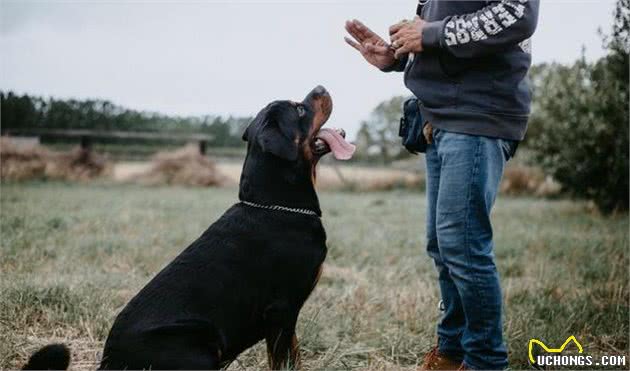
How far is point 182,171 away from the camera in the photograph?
Answer: 1819 centimetres

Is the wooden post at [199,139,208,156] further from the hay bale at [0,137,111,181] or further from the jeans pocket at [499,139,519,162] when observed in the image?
the jeans pocket at [499,139,519,162]

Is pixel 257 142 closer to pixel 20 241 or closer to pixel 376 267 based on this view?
pixel 376 267

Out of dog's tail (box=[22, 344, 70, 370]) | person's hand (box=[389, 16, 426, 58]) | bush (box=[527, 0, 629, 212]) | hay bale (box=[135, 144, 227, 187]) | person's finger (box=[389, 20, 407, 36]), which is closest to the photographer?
dog's tail (box=[22, 344, 70, 370])

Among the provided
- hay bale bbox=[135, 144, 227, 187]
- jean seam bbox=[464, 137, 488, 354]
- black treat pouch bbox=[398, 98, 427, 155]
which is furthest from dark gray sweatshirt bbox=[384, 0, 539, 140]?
hay bale bbox=[135, 144, 227, 187]

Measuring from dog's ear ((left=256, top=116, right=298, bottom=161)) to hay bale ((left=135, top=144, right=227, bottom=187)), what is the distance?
15043 millimetres

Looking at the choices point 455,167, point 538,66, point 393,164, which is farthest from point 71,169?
point 538,66

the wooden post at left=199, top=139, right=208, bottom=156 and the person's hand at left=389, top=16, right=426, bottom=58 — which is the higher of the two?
the person's hand at left=389, top=16, right=426, bottom=58

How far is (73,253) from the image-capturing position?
19.0 feet

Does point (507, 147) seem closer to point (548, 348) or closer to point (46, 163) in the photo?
point (548, 348)

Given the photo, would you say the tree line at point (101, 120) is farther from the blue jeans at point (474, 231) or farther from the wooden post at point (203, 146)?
the blue jeans at point (474, 231)

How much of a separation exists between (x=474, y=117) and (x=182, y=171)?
16.3m

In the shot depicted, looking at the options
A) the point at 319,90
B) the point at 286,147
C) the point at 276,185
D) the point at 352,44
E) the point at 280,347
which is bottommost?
the point at 280,347

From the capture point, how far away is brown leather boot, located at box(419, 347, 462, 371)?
319 cm

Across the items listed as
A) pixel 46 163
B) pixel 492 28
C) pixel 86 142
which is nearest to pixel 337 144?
pixel 492 28
